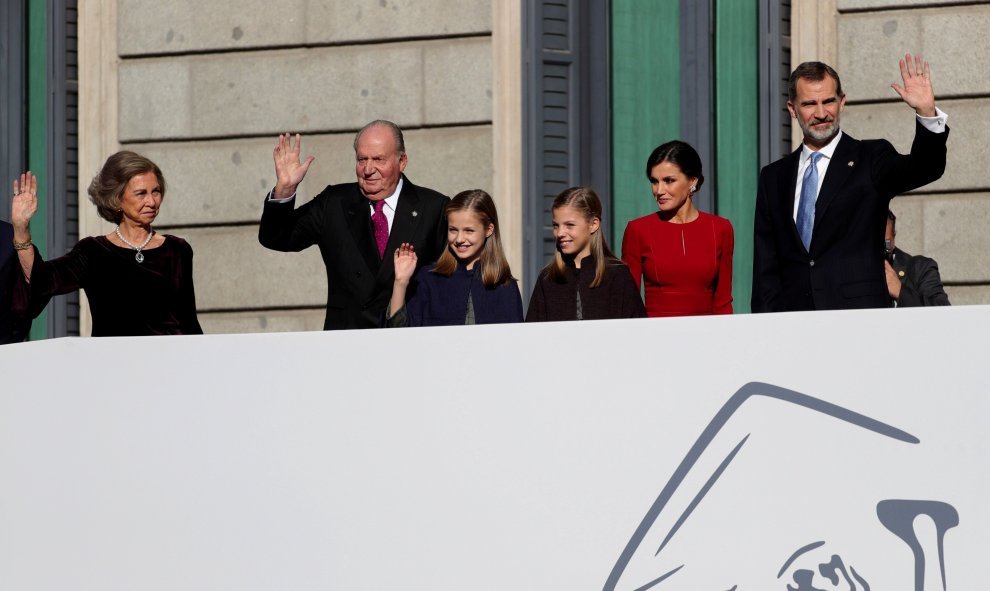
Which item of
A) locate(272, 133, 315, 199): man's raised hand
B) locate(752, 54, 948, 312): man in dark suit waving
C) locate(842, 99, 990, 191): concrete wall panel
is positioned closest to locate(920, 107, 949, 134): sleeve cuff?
locate(752, 54, 948, 312): man in dark suit waving

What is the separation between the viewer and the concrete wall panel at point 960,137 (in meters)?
9.00

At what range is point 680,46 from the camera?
9711mm

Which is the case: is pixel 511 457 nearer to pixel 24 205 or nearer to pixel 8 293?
pixel 24 205

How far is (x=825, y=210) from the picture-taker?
20.2ft

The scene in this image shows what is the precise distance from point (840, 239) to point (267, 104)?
4768 mm

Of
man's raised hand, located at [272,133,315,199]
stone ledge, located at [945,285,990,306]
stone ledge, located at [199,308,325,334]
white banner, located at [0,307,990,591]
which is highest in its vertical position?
man's raised hand, located at [272,133,315,199]

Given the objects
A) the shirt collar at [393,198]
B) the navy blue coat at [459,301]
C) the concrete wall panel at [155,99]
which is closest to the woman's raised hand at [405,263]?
the navy blue coat at [459,301]

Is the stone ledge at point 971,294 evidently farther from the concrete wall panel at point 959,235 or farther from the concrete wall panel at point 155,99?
the concrete wall panel at point 155,99

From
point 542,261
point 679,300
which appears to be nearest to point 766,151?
point 542,261

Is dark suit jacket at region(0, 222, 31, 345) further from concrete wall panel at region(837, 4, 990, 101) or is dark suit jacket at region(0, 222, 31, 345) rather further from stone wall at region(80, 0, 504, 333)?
concrete wall panel at region(837, 4, 990, 101)

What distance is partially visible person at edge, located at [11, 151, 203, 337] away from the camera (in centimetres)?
648

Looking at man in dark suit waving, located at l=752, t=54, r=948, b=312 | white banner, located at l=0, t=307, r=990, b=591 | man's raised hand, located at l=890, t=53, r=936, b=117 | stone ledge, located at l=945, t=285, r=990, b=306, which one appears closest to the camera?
white banner, located at l=0, t=307, r=990, b=591

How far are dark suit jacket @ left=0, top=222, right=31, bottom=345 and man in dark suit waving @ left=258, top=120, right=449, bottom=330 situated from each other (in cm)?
106

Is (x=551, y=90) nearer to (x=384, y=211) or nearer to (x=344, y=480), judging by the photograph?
(x=384, y=211)
